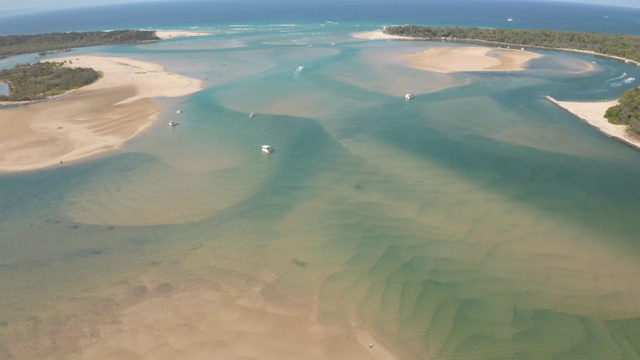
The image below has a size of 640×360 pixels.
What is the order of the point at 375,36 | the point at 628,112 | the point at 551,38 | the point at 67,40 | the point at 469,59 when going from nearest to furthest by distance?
1. the point at 628,112
2. the point at 469,59
3. the point at 551,38
4. the point at 375,36
5. the point at 67,40

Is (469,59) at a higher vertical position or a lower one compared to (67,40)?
lower

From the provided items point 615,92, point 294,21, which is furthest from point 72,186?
point 294,21

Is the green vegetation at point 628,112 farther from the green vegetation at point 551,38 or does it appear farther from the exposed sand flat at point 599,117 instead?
the green vegetation at point 551,38

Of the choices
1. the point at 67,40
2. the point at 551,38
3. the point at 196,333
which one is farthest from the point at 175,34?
the point at 196,333

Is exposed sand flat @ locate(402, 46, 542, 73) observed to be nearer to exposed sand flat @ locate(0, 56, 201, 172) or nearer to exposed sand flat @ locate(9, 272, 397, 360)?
exposed sand flat @ locate(0, 56, 201, 172)

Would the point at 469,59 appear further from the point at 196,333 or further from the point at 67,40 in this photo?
the point at 67,40

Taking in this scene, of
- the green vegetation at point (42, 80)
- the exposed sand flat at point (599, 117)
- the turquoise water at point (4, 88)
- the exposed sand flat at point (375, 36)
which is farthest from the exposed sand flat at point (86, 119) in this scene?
the exposed sand flat at point (375, 36)

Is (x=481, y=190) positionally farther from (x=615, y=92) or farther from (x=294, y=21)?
(x=294, y=21)
